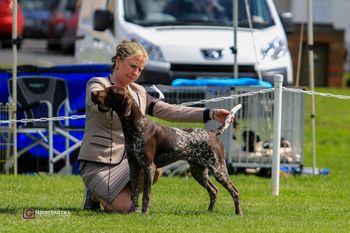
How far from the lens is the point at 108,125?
27.2 feet

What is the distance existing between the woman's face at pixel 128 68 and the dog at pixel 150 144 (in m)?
0.25

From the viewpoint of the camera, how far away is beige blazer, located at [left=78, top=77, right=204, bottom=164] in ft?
27.2

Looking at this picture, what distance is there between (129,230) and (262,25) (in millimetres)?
7288

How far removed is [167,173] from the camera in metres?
12.0

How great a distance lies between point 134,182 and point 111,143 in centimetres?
40

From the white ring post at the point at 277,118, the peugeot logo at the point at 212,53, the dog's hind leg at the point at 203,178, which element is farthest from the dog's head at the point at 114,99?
the peugeot logo at the point at 212,53

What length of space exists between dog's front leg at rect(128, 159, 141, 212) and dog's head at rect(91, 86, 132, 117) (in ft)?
1.46

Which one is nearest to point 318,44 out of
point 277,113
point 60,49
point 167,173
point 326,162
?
point 60,49

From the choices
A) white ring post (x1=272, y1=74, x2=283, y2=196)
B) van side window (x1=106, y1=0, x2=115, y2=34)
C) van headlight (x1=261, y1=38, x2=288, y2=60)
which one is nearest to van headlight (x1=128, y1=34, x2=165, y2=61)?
van side window (x1=106, y1=0, x2=115, y2=34)

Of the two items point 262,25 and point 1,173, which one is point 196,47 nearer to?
point 262,25

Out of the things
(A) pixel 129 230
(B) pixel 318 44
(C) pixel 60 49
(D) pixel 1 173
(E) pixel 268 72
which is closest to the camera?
(A) pixel 129 230

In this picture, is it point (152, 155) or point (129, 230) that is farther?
point (152, 155)

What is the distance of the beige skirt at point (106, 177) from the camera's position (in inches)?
327

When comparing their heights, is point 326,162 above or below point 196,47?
below
